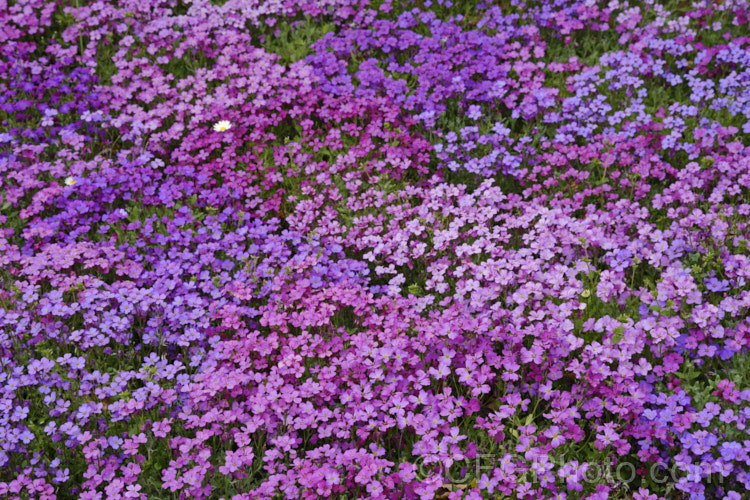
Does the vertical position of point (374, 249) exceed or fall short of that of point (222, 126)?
it falls short

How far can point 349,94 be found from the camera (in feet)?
23.8

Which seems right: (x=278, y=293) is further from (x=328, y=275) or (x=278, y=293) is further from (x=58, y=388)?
(x=58, y=388)

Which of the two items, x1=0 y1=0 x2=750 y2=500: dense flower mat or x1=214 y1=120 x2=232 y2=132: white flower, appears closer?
x1=0 y1=0 x2=750 y2=500: dense flower mat

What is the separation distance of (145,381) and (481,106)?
433 cm

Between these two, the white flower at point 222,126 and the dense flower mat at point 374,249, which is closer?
the dense flower mat at point 374,249

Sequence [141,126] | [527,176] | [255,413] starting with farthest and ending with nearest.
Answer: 1. [141,126]
2. [527,176]
3. [255,413]

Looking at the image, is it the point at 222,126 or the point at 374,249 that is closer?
the point at 374,249

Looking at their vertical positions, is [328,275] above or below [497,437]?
above

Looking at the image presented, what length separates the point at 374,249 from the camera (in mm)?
5836

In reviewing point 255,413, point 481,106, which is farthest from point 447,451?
point 481,106

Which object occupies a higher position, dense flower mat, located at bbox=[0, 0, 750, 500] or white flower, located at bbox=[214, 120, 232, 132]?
white flower, located at bbox=[214, 120, 232, 132]

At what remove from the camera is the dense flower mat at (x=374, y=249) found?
14.1ft

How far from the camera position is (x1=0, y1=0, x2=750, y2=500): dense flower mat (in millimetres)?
4312

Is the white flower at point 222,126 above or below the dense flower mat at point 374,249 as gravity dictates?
above
